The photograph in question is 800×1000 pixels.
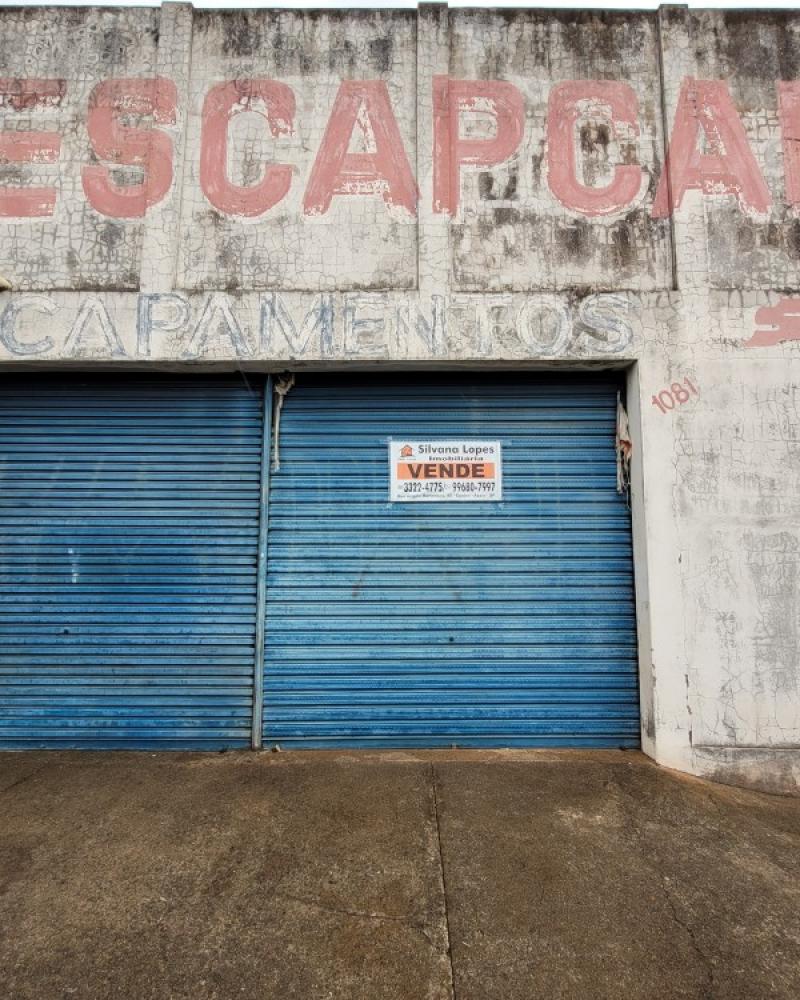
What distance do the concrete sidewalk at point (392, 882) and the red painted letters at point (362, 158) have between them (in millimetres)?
4745

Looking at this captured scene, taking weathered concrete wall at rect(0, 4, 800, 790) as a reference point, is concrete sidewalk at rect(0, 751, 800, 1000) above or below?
below

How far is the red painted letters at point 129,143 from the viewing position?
483cm

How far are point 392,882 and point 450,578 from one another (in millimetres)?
2349

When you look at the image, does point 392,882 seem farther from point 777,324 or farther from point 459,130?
point 459,130

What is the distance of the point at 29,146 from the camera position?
4914 mm

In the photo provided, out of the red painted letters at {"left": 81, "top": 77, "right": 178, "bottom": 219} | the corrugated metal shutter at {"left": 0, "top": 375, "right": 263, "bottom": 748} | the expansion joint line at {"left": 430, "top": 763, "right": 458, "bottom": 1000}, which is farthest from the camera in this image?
the red painted letters at {"left": 81, "top": 77, "right": 178, "bottom": 219}

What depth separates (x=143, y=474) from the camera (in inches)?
192

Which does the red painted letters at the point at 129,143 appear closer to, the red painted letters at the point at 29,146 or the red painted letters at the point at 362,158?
the red painted letters at the point at 29,146

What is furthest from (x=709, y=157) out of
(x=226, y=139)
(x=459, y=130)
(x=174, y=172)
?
(x=174, y=172)

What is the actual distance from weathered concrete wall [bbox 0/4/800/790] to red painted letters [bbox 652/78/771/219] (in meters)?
0.02

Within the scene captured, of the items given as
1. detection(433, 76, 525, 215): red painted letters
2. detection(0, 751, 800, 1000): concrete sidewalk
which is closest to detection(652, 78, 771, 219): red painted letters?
detection(433, 76, 525, 215): red painted letters

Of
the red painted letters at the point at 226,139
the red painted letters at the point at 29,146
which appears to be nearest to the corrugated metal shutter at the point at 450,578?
the red painted letters at the point at 226,139

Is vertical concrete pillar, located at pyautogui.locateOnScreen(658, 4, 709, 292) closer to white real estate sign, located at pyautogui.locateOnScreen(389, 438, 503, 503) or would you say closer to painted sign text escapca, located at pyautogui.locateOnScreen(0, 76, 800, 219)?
painted sign text escapca, located at pyautogui.locateOnScreen(0, 76, 800, 219)

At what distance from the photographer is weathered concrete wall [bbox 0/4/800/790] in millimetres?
4523
